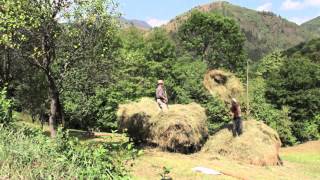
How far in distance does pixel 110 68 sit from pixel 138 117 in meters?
3.57

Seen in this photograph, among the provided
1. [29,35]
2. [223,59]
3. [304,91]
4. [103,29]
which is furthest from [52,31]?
[223,59]

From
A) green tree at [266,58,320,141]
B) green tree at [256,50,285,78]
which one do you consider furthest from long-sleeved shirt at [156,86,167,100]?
green tree at [256,50,285,78]

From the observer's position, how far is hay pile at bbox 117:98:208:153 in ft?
69.4

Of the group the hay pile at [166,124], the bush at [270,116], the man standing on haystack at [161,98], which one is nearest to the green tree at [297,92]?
the bush at [270,116]

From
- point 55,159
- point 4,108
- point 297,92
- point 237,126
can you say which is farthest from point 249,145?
point 297,92

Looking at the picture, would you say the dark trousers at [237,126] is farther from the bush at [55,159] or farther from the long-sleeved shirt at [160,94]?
the bush at [55,159]

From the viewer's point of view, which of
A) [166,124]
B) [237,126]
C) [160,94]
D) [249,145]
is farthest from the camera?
[237,126]

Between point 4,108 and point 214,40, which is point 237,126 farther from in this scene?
point 214,40

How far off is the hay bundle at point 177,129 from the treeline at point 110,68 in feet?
13.3

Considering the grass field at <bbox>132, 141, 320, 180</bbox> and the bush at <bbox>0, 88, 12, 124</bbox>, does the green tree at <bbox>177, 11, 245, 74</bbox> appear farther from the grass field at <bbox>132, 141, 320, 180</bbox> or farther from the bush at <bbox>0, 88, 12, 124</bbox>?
the bush at <bbox>0, 88, 12, 124</bbox>

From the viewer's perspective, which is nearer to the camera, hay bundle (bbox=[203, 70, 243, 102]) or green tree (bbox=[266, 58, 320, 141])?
hay bundle (bbox=[203, 70, 243, 102])

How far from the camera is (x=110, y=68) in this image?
2438 cm

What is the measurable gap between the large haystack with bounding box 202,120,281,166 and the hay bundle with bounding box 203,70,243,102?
24.5 ft

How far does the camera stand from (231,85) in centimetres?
3172
